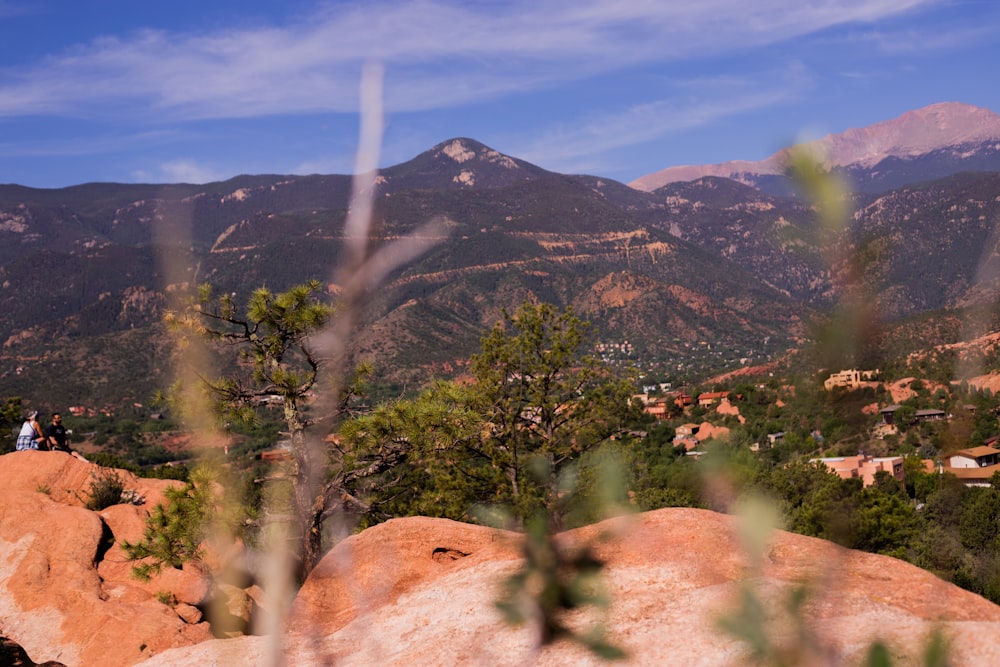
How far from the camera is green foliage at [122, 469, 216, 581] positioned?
439 inches

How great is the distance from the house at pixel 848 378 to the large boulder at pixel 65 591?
35.1ft

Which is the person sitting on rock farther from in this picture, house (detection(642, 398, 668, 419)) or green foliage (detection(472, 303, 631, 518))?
house (detection(642, 398, 668, 419))

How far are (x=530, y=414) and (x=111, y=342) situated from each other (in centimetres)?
13887

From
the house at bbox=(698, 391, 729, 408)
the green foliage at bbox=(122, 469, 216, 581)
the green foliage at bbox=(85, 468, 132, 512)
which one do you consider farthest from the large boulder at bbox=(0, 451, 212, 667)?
the house at bbox=(698, 391, 729, 408)

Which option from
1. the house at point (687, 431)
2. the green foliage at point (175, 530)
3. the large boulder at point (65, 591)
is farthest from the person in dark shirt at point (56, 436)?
the house at point (687, 431)

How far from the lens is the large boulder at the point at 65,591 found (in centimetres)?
1058

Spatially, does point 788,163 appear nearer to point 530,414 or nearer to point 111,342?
point 530,414

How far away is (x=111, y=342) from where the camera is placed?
466 ft

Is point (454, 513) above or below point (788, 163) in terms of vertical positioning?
below

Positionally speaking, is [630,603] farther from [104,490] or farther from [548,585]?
[104,490]

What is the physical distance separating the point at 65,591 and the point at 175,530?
6.77 ft

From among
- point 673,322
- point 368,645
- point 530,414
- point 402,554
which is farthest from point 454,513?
point 673,322

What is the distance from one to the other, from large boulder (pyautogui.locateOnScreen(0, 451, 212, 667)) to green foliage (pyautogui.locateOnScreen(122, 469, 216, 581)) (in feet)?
2.47

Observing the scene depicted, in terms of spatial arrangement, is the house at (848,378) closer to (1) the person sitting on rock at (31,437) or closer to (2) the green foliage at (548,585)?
(2) the green foliage at (548,585)
